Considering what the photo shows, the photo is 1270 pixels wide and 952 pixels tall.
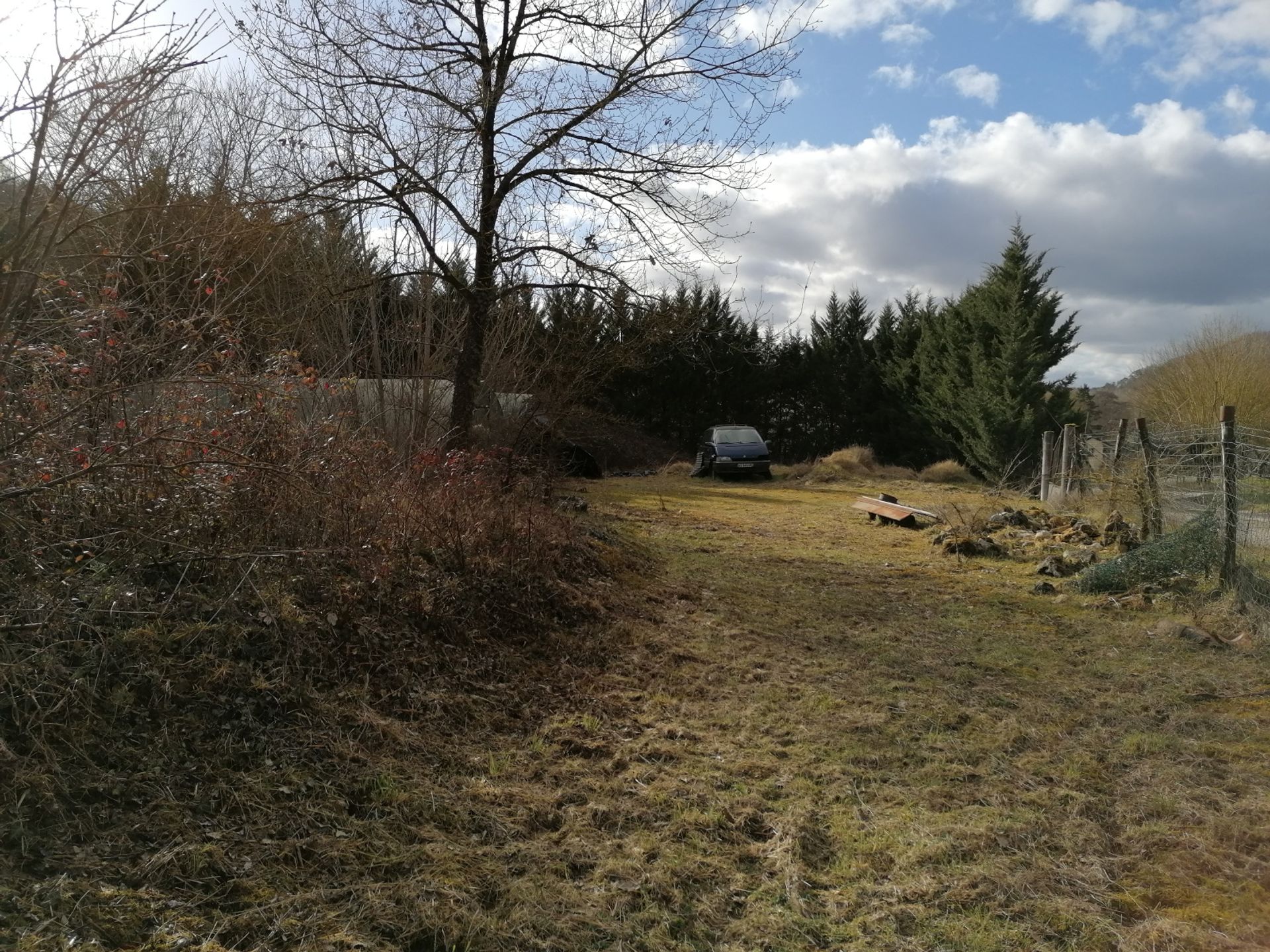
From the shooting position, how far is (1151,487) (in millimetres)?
9438

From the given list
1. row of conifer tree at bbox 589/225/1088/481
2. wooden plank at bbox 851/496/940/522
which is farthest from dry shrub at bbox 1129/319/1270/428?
wooden plank at bbox 851/496/940/522

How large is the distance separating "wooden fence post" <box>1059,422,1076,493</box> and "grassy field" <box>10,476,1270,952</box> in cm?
795

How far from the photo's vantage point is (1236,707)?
541 centimetres

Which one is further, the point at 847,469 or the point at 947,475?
the point at 847,469

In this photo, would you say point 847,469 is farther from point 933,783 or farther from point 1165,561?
point 933,783

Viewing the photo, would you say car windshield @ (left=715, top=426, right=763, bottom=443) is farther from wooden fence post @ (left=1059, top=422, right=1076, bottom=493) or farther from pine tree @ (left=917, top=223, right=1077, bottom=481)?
wooden fence post @ (left=1059, top=422, right=1076, bottom=493)

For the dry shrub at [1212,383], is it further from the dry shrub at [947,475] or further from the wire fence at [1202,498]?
the wire fence at [1202,498]

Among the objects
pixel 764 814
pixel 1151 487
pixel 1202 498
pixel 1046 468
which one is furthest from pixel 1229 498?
pixel 1046 468

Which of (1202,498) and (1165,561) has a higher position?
(1202,498)

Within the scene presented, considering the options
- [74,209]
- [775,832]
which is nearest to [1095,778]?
[775,832]

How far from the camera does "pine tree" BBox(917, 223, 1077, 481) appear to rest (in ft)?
76.1

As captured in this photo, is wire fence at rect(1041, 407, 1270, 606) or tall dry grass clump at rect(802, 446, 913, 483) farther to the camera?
tall dry grass clump at rect(802, 446, 913, 483)

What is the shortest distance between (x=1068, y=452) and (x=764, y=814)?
12364 mm

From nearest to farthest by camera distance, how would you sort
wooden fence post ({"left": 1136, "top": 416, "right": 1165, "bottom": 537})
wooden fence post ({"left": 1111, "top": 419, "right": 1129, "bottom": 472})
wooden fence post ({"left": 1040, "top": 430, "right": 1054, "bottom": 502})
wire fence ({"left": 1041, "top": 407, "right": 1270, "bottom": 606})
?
wire fence ({"left": 1041, "top": 407, "right": 1270, "bottom": 606}) < wooden fence post ({"left": 1136, "top": 416, "right": 1165, "bottom": 537}) < wooden fence post ({"left": 1111, "top": 419, "right": 1129, "bottom": 472}) < wooden fence post ({"left": 1040, "top": 430, "right": 1054, "bottom": 502})
